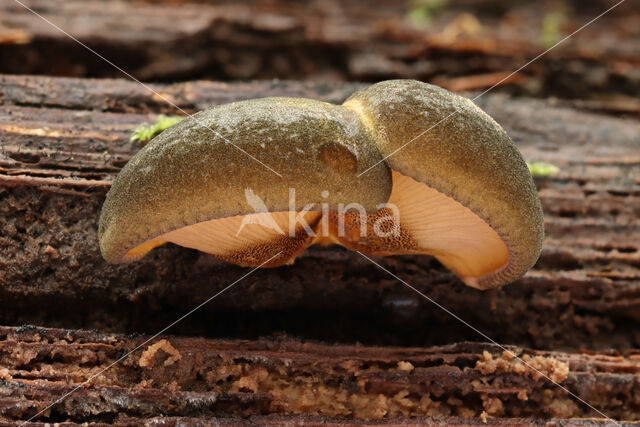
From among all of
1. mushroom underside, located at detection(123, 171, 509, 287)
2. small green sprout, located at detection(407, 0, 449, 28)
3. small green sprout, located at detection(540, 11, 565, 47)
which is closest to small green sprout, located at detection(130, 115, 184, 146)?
mushroom underside, located at detection(123, 171, 509, 287)

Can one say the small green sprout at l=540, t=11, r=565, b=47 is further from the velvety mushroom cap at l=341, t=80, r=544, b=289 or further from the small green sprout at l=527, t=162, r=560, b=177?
the velvety mushroom cap at l=341, t=80, r=544, b=289

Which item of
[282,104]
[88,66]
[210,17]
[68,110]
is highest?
[210,17]

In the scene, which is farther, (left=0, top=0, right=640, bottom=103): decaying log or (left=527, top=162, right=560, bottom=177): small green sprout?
(left=0, top=0, right=640, bottom=103): decaying log

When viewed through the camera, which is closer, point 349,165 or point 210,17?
point 349,165

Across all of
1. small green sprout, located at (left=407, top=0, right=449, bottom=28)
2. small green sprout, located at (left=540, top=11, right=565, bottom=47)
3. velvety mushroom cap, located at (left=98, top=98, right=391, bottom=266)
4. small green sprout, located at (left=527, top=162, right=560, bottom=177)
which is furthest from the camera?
small green sprout, located at (left=407, top=0, right=449, bottom=28)

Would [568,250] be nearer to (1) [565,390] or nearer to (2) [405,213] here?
(1) [565,390]

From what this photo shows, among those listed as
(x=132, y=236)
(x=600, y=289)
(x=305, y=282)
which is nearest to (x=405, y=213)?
(x=305, y=282)
